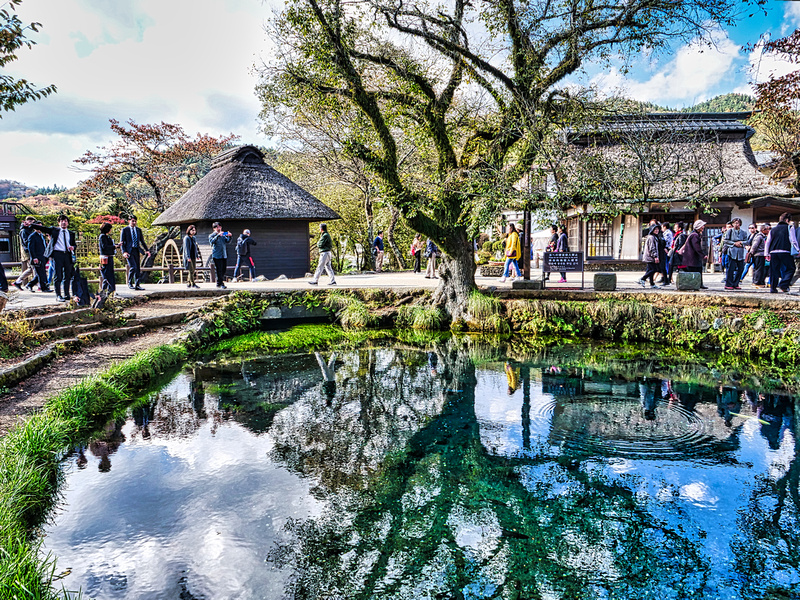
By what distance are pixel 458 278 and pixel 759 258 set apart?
6.95 metres

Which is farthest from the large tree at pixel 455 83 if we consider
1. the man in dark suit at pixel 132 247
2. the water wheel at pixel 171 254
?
the water wheel at pixel 171 254

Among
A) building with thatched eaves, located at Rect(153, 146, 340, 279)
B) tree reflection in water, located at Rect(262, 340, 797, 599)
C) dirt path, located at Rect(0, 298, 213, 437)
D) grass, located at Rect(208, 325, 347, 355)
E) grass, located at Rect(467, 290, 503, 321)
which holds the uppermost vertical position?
building with thatched eaves, located at Rect(153, 146, 340, 279)

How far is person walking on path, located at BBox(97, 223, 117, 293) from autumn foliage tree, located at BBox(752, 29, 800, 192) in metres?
16.3

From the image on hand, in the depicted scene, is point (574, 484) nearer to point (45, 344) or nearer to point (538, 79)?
point (45, 344)

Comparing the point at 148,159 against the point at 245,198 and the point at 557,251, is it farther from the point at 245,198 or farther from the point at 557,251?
the point at 557,251

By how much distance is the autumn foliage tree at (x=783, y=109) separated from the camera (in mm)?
12031

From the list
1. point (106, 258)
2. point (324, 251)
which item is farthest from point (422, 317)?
point (106, 258)

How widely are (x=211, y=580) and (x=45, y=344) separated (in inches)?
254

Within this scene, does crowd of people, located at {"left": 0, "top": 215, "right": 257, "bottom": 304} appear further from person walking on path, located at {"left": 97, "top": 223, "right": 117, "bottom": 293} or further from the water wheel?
the water wheel

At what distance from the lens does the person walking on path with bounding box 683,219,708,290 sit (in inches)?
449

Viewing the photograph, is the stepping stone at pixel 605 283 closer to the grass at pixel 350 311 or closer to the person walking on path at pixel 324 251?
the grass at pixel 350 311

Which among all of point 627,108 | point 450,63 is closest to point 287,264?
point 450,63

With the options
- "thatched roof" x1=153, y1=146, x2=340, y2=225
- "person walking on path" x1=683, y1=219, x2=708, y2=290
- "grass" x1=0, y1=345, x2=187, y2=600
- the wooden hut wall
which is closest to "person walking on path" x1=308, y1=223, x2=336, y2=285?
"thatched roof" x1=153, y1=146, x2=340, y2=225

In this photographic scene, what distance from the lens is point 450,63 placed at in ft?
38.8
